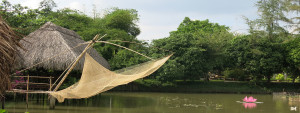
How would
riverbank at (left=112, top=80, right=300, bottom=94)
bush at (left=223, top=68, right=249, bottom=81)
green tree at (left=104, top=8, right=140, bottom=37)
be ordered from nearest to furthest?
riverbank at (left=112, top=80, right=300, bottom=94)
bush at (left=223, top=68, right=249, bottom=81)
green tree at (left=104, top=8, right=140, bottom=37)

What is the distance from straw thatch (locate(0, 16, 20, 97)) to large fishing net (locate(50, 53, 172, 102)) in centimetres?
319

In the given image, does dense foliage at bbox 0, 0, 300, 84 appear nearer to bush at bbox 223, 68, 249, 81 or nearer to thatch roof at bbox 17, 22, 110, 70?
bush at bbox 223, 68, 249, 81

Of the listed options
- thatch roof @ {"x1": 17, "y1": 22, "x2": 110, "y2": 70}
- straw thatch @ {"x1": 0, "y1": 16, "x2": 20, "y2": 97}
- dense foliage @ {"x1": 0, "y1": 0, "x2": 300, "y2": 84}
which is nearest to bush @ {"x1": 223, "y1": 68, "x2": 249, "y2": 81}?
dense foliage @ {"x1": 0, "y1": 0, "x2": 300, "y2": 84}

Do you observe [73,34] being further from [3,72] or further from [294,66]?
[294,66]

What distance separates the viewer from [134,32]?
2748 cm

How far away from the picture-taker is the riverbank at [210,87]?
20.0 m

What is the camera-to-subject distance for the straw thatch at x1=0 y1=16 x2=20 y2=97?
3.34m

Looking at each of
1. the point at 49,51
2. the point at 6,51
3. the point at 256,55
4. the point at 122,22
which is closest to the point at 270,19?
the point at 256,55

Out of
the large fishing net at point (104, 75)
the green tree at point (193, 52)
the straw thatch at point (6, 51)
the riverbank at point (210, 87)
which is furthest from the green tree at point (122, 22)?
the straw thatch at point (6, 51)

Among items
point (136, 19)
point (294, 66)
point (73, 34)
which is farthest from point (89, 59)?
point (136, 19)

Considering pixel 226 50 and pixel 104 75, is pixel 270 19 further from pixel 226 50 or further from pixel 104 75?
pixel 104 75

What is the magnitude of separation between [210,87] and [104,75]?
15.1 metres

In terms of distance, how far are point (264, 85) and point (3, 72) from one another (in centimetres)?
2052

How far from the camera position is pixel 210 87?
21.1 m
